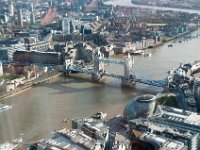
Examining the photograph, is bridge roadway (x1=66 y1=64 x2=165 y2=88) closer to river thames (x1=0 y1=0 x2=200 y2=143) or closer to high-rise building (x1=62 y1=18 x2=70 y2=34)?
river thames (x1=0 y1=0 x2=200 y2=143)

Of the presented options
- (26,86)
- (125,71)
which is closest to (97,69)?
(125,71)

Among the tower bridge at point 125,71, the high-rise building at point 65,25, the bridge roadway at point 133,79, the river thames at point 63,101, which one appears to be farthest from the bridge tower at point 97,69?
the high-rise building at point 65,25

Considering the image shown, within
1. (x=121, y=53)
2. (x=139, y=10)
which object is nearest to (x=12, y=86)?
(x=121, y=53)

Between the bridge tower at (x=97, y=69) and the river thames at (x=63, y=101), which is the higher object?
the bridge tower at (x=97, y=69)

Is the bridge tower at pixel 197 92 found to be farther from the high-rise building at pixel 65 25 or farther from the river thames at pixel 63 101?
the high-rise building at pixel 65 25

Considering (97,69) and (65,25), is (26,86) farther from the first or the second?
(65,25)

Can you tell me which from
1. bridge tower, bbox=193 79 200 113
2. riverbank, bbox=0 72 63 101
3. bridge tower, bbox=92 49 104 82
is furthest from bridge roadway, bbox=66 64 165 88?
bridge tower, bbox=193 79 200 113

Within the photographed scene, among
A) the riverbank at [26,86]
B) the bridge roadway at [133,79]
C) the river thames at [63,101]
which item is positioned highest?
the bridge roadway at [133,79]
